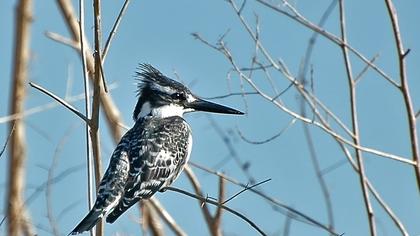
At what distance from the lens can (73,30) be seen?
24.5 feet

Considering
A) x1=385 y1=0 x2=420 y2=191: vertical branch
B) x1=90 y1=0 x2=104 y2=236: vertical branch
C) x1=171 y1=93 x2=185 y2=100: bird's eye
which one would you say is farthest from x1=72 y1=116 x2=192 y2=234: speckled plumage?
x1=385 y1=0 x2=420 y2=191: vertical branch

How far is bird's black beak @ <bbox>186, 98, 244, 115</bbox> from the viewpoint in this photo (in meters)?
5.93

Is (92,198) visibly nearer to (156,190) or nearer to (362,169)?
(156,190)

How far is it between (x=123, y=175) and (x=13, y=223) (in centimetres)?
120

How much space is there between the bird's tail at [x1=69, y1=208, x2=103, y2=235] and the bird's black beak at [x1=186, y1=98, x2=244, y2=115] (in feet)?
4.25

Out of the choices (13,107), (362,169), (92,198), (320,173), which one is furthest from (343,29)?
(13,107)

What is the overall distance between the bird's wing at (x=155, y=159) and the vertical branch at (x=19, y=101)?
1889 millimetres

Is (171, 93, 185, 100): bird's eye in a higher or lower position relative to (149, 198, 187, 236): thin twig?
higher

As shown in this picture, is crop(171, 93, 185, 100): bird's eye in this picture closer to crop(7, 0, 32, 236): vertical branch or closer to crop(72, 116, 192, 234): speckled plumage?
crop(72, 116, 192, 234): speckled plumage

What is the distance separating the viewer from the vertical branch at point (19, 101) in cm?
781

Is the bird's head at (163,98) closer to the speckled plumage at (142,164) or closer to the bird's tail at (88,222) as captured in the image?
the speckled plumage at (142,164)

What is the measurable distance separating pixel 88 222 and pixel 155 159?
2.58 feet

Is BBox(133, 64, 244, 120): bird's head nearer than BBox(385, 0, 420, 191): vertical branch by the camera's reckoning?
No

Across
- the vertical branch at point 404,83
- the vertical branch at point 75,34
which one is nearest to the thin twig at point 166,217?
the vertical branch at point 75,34
